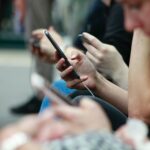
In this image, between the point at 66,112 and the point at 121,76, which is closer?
the point at 66,112

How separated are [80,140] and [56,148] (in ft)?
0.20

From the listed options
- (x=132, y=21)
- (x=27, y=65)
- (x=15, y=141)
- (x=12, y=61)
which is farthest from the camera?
(x=12, y=61)

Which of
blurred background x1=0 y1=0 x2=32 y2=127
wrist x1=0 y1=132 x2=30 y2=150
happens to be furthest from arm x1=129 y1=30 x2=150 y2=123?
blurred background x1=0 y1=0 x2=32 y2=127

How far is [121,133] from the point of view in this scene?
6.17ft

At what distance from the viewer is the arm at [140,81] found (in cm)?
250

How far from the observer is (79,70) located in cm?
301

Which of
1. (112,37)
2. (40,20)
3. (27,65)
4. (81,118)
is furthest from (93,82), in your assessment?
(27,65)

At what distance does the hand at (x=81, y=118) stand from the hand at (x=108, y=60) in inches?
45.4

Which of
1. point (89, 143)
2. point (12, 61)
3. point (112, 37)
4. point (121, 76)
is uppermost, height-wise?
point (89, 143)

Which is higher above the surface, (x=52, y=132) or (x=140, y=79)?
(x=52, y=132)

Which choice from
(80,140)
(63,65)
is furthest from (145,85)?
(80,140)

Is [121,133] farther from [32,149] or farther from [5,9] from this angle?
[5,9]

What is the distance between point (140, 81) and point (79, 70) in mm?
528

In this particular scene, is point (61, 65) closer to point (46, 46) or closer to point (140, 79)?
point (46, 46)
